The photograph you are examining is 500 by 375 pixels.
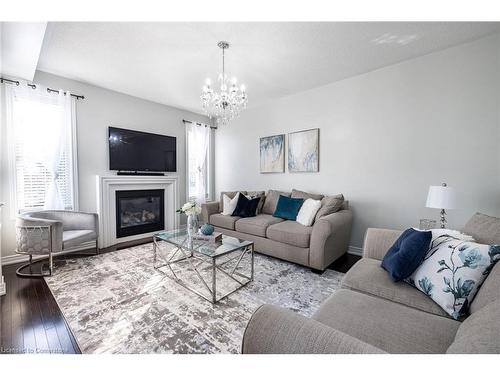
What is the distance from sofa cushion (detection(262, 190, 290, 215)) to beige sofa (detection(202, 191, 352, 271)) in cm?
38

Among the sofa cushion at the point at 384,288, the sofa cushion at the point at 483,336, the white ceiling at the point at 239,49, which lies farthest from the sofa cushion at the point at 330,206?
the sofa cushion at the point at 483,336

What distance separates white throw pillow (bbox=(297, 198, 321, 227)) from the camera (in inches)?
114

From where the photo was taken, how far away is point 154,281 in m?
2.31

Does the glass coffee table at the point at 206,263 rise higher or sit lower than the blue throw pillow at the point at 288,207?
lower

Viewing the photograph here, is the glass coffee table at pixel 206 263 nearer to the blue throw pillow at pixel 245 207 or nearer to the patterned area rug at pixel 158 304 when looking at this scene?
the patterned area rug at pixel 158 304

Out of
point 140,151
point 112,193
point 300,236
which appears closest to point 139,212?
point 112,193

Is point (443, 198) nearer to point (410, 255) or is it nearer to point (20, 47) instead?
point (410, 255)

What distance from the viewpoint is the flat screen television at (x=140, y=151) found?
11.7 feet

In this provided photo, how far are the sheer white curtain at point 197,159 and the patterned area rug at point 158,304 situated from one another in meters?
2.14

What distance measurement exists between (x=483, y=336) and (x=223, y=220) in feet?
10.4

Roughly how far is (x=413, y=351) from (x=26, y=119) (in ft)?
14.3

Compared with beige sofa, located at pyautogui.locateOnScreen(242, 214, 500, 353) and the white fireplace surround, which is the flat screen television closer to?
the white fireplace surround
